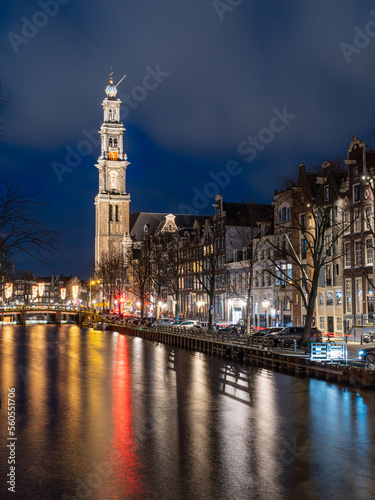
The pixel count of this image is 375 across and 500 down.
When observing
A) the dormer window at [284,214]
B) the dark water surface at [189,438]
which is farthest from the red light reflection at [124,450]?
the dormer window at [284,214]

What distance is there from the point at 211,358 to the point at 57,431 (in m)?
32.5

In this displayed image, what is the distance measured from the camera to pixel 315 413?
24.7 meters

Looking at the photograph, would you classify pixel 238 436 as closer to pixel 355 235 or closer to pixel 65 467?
pixel 65 467

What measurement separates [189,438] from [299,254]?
54.6 meters

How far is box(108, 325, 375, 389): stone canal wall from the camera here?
111ft

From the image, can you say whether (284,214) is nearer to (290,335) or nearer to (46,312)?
(290,335)

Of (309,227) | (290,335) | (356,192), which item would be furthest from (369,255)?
(290,335)

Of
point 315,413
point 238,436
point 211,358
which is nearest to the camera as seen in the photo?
point 238,436

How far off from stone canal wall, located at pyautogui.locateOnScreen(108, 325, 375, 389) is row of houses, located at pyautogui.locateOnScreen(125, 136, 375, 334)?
5859 mm

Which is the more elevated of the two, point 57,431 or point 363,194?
point 363,194

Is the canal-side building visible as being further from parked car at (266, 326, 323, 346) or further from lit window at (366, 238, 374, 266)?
parked car at (266, 326, 323, 346)

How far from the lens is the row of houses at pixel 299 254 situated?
191 ft

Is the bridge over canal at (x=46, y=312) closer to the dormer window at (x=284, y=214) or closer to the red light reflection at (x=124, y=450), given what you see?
the dormer window at (x=284, y=214)

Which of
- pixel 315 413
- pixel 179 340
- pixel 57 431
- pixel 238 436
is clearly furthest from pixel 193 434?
pixel 179 340
